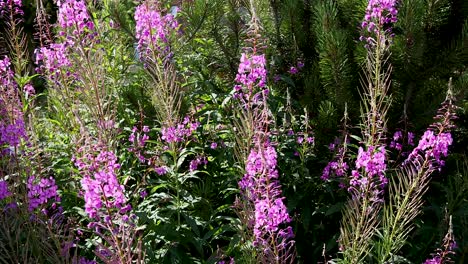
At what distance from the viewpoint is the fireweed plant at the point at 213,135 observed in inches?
116

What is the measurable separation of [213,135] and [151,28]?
3.55 feet

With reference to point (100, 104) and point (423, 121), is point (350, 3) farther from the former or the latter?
point (100, 104)

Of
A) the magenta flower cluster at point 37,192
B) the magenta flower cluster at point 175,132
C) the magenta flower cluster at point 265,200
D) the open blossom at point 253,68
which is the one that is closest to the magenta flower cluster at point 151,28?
the magenta flower cluster at point 175,132

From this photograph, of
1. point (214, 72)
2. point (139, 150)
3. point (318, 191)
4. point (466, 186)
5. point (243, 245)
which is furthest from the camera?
point (214, 72)

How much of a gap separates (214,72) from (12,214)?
7.92ft

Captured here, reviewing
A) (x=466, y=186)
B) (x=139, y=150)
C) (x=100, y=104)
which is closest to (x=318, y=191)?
(x=466, y=186)

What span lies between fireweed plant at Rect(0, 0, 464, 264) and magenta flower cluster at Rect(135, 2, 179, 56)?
0.01 m

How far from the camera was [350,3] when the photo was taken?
13.3 feet

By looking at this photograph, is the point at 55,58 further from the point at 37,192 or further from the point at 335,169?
the point at 335,169

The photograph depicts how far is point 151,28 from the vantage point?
3.48 metres

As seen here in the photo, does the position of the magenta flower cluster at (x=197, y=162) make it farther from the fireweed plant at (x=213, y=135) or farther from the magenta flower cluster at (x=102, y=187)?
the magenta flower cluster at (x=102, y=187)

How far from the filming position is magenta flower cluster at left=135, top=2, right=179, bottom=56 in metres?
3.43

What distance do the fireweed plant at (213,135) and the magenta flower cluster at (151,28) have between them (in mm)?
15

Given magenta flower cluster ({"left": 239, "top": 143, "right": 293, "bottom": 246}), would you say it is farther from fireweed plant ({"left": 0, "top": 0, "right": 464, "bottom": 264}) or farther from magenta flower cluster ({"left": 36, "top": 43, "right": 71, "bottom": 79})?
magenta flower cluster ({"left": 36, "top": 43, "right": 71, "bottom": 79})
